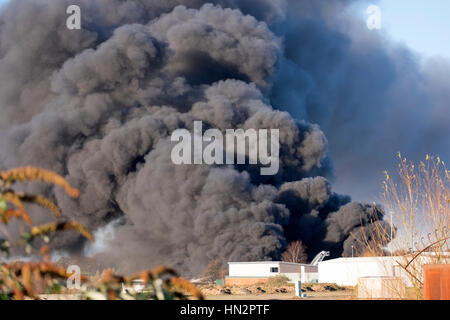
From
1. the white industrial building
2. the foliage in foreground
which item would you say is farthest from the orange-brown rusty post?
the white industrial building

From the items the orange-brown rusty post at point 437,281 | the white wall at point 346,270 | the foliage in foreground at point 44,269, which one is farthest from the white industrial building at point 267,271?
the foliage in foreground at point 44,269

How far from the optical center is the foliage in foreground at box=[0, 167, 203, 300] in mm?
2406

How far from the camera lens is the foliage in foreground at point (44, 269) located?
241 centimetres

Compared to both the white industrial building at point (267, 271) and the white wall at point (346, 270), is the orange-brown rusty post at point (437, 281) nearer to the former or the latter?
the white wall at point (346, 270)

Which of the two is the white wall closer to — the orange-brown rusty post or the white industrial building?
the white industrial building

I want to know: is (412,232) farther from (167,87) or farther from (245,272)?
(167,87)

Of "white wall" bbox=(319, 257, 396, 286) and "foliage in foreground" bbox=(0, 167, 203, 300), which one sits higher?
"white wall" bbox=(319, 257, 396, 286)

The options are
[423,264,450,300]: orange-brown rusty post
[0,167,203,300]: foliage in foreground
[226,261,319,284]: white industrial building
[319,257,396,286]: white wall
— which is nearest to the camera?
[0,167,203,300]: foliage in foreground

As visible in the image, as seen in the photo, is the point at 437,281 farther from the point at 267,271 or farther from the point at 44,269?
the point at 267,271

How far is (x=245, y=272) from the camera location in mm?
47688

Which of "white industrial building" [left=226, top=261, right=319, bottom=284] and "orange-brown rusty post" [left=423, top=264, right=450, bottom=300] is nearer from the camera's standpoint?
"orange-brown rusty post" [left=423, top=264, right=450, bottom=300]

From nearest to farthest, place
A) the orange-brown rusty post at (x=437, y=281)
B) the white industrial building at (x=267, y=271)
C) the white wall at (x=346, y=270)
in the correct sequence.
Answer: the orange-brown rusty post at (x=437, y=281) → the white wall at (x=346, y=270) → the white industrial building at (x=267, y=271)

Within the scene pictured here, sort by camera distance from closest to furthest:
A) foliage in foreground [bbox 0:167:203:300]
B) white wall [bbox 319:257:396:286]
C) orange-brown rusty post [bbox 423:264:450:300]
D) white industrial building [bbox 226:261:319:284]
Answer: foliage in foreground [bbox 0:167:203:300] < orange-brown rusty post [bbox 423:264:450:300] < white wall [bbox 319:257:396:286] < white industrial building [bbox 226:261:319:284]
